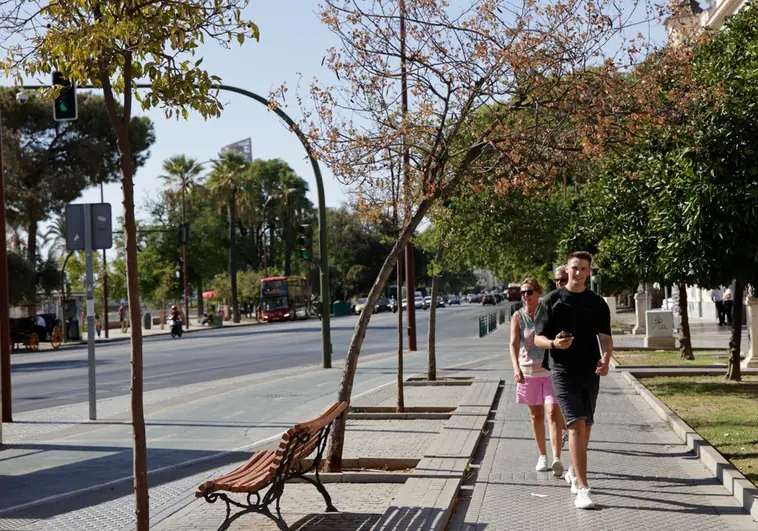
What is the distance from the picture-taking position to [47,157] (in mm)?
53688

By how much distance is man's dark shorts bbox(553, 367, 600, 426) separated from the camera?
7.59 metres

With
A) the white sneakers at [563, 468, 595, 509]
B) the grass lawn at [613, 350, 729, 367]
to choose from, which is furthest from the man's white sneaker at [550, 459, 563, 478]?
the grass lawn at [613, 350, 729, 367]

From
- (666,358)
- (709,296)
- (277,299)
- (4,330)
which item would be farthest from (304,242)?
(277,299)

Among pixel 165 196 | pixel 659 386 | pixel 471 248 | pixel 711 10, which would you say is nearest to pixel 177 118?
pixel 659 386

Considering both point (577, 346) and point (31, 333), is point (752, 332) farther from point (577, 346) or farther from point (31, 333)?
point (31, 333)

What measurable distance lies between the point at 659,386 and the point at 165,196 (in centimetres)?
6774

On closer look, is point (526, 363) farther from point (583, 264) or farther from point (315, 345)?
point (315, 345)

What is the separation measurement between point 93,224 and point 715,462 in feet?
30.8

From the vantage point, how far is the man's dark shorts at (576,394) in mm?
7594

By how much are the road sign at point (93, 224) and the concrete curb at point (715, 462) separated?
314 inches

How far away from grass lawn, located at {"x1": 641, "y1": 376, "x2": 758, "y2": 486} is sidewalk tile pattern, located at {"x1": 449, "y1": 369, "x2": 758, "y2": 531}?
0.36 metres

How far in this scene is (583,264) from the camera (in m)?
7.58

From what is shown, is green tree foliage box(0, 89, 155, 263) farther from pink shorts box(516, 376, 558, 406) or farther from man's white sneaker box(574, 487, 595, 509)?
man's white sneaker box(574, 487, 595, 509)

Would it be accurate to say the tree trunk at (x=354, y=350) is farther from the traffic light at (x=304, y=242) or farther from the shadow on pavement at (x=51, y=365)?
the shadow on pavement at (x=51, y=365)
